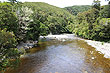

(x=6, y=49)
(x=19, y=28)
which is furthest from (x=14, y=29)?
(x=6, y=49)

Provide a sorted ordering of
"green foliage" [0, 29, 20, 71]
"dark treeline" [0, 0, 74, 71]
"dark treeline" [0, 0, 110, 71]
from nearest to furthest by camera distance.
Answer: "green foliage" [0, 29, 20, 71] → "dark treeline" [0, 0, 74, 71] → "dark treeline" [0, 0, 110, 71]

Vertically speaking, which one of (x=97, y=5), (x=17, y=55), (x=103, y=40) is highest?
(x=97, y=5)

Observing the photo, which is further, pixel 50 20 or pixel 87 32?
pixel 50 20

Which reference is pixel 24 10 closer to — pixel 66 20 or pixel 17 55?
pixel 17 55

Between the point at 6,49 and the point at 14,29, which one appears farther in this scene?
the point at 14,29

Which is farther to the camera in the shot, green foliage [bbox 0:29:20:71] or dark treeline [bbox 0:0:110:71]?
dark treeline [bbox 0:0:110:71]

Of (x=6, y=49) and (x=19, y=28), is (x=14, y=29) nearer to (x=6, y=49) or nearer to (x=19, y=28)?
(x=19, y=28)

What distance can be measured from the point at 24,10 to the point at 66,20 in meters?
61.0

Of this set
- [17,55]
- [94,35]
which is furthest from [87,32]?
[17,55]

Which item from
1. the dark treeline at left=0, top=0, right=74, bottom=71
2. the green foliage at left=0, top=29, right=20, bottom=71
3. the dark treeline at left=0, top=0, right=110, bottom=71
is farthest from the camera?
the dark treeline at left=0, top=0, right=110, bottom=71

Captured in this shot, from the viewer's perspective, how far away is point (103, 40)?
110 feet

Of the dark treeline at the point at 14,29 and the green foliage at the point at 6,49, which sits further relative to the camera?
the dark treeline at the point at 14,29

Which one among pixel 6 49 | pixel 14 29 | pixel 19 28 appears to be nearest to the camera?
pixel 6 49

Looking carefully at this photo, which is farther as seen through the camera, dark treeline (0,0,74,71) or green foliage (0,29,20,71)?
dark treeline (0,0,74,71)
